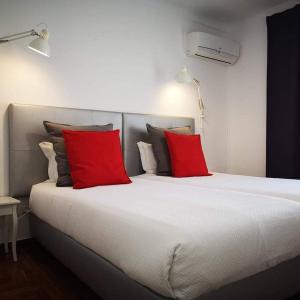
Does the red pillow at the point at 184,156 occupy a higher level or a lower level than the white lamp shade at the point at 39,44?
lower

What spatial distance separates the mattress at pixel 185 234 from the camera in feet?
3.20

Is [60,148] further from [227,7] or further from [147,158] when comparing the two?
[227,7]

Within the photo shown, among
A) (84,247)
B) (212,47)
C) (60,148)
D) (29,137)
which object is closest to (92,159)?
(60,148)

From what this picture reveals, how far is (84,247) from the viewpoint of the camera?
151 cm

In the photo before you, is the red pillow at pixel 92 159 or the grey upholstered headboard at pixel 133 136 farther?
the grey upholstered headboard at pixel 133 136

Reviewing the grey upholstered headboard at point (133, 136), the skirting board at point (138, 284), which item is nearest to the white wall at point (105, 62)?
the grey upholstered headboard at point (133, 136)

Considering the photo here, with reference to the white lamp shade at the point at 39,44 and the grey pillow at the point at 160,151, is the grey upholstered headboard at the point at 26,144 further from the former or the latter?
the grey pillow at the point at 160,151

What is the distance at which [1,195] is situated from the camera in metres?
2.35

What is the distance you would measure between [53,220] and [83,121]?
1.08m

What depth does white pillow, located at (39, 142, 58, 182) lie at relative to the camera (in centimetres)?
235

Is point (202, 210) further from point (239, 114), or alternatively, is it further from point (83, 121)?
point (239, 114)

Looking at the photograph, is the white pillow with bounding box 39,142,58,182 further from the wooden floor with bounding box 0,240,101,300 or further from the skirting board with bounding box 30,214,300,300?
the skirting board with bounding box 30,214,300,300

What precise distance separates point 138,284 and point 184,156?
1737mm

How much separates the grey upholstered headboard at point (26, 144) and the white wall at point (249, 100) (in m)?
2.39
